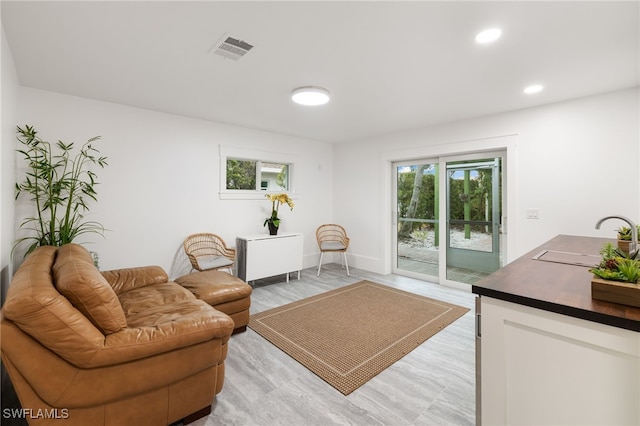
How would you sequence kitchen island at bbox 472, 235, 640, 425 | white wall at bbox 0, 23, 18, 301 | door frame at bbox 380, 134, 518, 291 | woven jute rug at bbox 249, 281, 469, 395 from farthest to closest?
door frame at bbox 380, 134, 518, 291 → woven jute rug at bbox 249, 281, 469, 395 → white wall at bbox 0, 23, 18, 301 → kitchen island at bbox 472, 235, 640, 425

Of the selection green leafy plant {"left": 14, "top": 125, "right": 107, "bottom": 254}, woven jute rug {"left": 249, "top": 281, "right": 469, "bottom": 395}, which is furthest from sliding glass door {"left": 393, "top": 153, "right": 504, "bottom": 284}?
green leafy plant {"left": 14, "top": 125, "right": 107, "bottom": 254}

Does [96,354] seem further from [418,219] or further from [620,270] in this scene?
[418,219]

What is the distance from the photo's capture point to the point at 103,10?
1.77 metres

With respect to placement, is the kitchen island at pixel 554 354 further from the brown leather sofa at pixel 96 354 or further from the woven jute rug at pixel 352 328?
the brown leather sofa at pixel 96 354

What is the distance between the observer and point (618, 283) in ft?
3.47

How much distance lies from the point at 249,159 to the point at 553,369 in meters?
4.48

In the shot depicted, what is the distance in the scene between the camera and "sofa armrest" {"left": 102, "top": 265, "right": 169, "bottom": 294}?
271 cm

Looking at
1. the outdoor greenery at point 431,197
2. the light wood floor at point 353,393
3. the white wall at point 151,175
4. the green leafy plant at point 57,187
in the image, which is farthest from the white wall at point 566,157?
the green leafy plant at point 57,187

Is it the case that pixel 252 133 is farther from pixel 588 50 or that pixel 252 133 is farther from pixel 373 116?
pixel 588 50

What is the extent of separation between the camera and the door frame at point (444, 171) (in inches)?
145

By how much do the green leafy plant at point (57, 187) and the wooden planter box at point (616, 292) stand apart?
13.3ft

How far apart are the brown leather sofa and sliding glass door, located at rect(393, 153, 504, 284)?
375cm

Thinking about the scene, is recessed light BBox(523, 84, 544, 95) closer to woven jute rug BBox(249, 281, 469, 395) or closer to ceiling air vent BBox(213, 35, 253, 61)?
woven jute rug BBox(249, 281, 469, 395)

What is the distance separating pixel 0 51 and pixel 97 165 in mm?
1625
